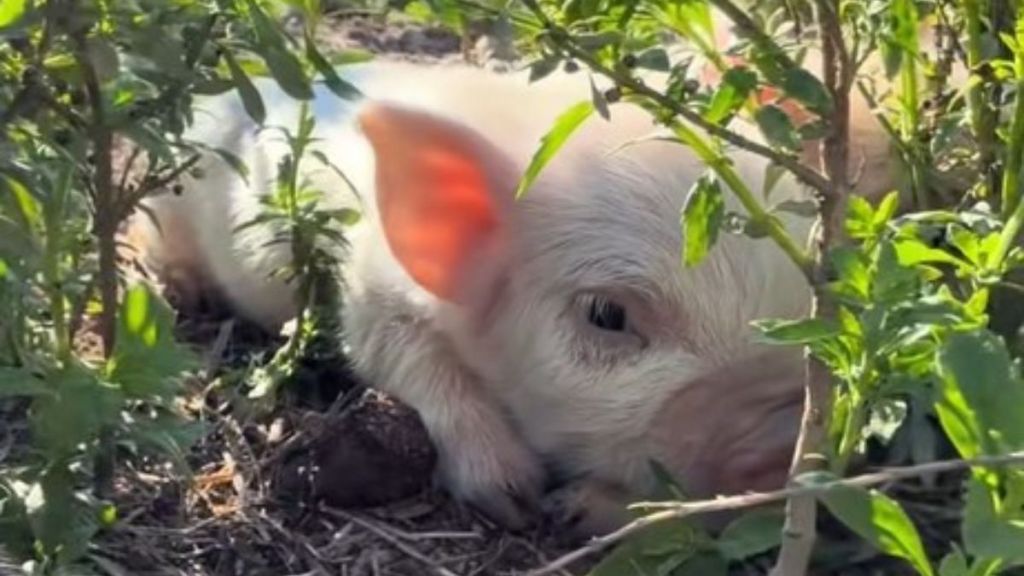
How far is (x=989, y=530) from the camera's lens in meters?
1.99

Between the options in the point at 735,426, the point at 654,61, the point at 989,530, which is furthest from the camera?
the point at 735,426

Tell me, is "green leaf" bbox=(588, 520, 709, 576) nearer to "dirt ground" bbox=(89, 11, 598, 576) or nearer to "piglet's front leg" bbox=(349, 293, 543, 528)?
"dirt ground" bbox=(89, 11, 598, 576)

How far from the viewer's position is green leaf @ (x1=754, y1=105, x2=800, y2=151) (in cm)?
228

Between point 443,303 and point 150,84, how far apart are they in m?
0.80

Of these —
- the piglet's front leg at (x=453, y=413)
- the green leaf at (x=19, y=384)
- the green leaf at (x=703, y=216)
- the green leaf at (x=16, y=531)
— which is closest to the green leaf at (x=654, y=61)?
the green leaf at (x=703, y=216)

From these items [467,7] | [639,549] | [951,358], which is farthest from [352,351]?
[951,358]

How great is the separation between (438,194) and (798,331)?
1190mm

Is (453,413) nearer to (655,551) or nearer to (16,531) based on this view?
(655,551)

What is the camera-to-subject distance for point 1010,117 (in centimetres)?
263

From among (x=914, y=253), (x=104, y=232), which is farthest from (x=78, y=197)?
(x=914, y=253)

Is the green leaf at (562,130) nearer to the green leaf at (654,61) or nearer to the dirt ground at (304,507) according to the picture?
the green leaf at (654,61)

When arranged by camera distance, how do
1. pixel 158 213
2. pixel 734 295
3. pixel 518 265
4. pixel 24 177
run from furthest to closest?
pixel 158 213 < pixel 518 265 < pixel 734 295 < pixel 24 177

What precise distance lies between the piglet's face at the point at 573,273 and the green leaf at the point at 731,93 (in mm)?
684

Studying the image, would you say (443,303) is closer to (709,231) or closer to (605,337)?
(605,337)
